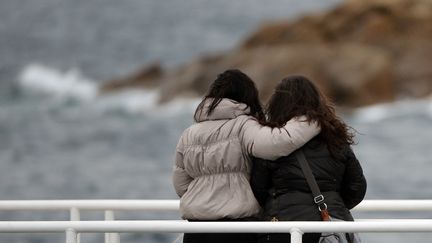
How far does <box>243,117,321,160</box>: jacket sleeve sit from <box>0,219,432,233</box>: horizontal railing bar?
350mm

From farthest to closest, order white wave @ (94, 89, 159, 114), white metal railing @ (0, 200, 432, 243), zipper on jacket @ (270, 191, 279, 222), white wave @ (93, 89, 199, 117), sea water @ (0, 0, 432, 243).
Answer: white wave @ (94, 89, 159, 114) → white wave @ (93, 89, 199, 117) → sea water @ (0, 0, 432, 243) → zipper on jacket @ (270, 191, 279, 222) → white metal railing @ (0, 200, 432, 243)

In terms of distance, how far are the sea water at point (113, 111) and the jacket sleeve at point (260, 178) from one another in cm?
1889

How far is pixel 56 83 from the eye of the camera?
61.2 meters

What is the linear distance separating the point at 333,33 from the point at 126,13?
72.8ft

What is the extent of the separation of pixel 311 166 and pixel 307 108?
→ 0.78 ft

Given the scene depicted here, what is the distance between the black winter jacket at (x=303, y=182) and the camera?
18.1 ft

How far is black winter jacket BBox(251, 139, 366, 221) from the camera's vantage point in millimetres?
5516

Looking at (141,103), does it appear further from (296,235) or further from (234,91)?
(296,235)

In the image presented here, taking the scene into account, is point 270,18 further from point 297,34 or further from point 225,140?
point 225,140

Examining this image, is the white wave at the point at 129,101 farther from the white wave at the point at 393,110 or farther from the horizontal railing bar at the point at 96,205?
the horizontal railing bar at the point at 96,205

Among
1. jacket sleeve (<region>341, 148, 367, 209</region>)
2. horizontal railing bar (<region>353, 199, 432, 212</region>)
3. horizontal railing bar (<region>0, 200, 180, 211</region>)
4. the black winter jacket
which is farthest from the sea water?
the black winter jacket

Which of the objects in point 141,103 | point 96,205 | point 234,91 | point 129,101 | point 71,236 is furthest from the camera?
point 129,101

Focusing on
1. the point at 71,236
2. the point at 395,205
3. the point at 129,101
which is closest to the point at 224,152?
the point at 71,236

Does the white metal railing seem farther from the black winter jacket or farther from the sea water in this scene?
the sea water
